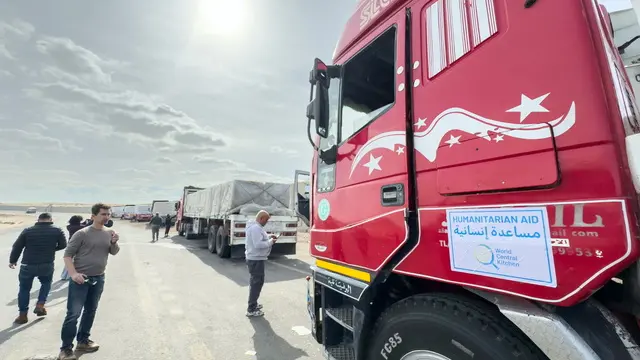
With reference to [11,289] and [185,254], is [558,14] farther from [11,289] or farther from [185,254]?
[185,254]

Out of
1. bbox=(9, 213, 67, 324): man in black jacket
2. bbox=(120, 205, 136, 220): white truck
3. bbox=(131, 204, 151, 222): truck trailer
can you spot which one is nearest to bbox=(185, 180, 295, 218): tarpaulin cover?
bbox=(9, 213, 67, 324): man in black jacket

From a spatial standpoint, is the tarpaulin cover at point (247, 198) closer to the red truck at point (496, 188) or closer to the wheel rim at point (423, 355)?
the red truck at point (496, 188)

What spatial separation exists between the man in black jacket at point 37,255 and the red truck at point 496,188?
500 centimetres

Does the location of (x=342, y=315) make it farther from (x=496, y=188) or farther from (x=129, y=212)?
(x=129, y=212)

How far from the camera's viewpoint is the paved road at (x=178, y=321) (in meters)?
3.64

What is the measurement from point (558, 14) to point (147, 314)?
582cm

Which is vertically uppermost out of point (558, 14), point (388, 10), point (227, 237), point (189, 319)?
point (388, 10)

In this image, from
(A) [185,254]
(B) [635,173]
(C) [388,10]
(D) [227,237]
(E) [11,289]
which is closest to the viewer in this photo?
(B) [635,173]

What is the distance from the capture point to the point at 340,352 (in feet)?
8.11

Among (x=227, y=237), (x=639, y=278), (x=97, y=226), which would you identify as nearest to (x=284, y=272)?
(x=227, y=237)

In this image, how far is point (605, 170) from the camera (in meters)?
1.06

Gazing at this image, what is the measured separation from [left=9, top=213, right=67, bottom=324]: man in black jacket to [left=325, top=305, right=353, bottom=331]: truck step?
4344 mm

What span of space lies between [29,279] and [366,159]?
547 cm

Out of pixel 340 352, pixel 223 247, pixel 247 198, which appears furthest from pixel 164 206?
pixel 340 352
